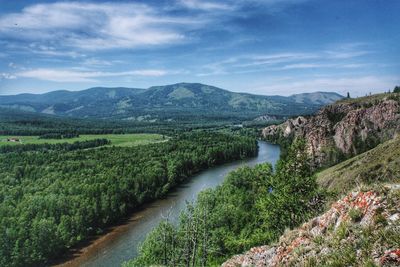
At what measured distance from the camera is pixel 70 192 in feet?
260

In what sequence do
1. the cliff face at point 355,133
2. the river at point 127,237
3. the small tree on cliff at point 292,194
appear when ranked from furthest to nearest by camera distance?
1. the cliff face at point 355,133
2. the river at point 127,237
3. the small tree on cliff at point 292,194

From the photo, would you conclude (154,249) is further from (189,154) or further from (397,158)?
(189,154)

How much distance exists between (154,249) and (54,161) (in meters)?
92.2

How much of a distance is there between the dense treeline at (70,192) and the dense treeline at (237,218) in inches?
846

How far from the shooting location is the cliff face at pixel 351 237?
31.0 feet

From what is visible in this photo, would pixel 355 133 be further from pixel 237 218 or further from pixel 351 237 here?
pixel 351 237

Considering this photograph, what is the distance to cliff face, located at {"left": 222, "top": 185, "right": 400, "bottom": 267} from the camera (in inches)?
372

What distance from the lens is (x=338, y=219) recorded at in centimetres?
1297

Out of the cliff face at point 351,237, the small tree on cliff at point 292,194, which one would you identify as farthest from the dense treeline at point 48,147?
Result: the cliff face at point 351,237

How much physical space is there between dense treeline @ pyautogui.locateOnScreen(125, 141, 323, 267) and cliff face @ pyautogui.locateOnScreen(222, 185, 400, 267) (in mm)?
10548

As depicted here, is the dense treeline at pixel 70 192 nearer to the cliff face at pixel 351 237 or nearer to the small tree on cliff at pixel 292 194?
the small tree on cliff at pixel 292 194

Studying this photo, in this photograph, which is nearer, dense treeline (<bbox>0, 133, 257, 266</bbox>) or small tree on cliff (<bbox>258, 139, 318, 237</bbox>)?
small tree on cliff (<bbox>258, 139, 318, 237</bbox>)

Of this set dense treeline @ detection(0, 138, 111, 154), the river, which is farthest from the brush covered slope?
dense treeline @ detection(0, 138, 111, 154)

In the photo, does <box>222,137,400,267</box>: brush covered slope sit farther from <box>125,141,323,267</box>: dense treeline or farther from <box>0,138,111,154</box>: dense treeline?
<box>0,138,111,154</box>: dense treeline
